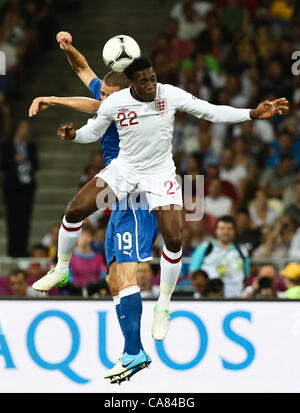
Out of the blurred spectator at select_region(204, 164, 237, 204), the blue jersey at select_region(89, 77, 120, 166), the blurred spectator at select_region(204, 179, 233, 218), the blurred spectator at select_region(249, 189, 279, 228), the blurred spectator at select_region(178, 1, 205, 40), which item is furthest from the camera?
the blurred spectator at select_region(178, 1, 205, 40)

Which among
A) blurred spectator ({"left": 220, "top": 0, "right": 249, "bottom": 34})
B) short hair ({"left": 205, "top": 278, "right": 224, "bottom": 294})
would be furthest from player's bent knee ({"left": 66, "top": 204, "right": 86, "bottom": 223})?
blurred spectator ({"left": 220, "top": 0, "right": 249, "bottom": 34})

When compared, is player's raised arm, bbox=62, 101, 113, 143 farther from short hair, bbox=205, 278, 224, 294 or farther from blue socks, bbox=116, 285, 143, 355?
short hair, bbox=205, 278, 224, 294

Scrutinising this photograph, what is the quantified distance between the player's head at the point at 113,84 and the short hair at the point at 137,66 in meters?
0.56

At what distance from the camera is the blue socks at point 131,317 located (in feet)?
28.2

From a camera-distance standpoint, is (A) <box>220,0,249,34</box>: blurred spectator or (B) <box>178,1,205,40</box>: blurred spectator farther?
(B) <box>178,1,205,40</box>: blurred spectator

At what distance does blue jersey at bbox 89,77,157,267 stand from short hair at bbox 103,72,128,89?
35cm

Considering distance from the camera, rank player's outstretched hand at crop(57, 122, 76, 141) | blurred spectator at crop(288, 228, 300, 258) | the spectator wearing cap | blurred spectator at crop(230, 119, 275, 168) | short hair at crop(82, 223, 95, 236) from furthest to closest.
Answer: blurred spectator at crop(230, 119, 275, 168) < blurred spectator at crop(288, 228, 300, 258) < short hair at crop(82, 223, 95, 236) < the spectator wearing cap < player's outstretched hand at crop(57, 122, 76, 141)

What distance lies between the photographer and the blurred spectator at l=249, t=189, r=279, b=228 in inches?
554

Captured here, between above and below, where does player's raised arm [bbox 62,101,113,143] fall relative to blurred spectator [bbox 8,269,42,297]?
above

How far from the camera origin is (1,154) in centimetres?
1511

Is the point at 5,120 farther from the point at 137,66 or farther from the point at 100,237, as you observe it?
the point at 137,66

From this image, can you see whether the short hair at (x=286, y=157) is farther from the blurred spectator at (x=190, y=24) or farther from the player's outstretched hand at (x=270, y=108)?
the player's outstretched hand at (x=270, y=108)

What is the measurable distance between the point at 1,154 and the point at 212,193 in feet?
9.54

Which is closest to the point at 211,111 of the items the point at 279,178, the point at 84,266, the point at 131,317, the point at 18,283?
the point at 131,317
